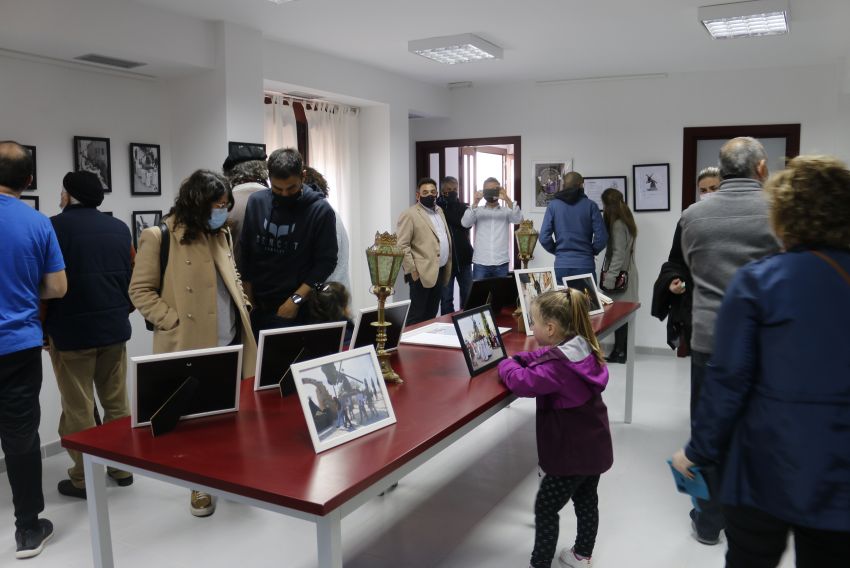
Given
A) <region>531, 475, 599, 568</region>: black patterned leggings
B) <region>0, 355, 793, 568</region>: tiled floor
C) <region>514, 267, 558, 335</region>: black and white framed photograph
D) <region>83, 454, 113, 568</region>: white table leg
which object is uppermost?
<region>514, 267, 558, 335</region>: black and white framed photograph

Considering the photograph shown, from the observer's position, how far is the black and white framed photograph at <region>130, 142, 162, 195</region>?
14.6 feet

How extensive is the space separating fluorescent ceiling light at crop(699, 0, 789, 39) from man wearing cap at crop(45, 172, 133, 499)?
365cm

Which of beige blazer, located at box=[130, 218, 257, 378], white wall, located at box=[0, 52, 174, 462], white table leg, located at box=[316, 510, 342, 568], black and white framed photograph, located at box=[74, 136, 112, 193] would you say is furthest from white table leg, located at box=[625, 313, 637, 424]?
black and white framed photograph, located at box=[74, 136, 112, 193]

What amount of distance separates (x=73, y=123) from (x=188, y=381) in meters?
2.85

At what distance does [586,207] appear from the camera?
5.96 meters

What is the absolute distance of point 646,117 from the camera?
6535 mm

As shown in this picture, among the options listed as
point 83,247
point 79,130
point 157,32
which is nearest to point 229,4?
point 157,32

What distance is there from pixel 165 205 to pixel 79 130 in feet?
2.45

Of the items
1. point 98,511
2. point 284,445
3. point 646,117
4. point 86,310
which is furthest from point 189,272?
point 646,117

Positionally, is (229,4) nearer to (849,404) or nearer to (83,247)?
(83,247)

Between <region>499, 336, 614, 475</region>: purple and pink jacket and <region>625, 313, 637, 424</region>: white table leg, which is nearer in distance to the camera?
<region>499, 336, 614, 475</region>: purple and pink jacket

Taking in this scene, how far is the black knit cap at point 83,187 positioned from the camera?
322 cm

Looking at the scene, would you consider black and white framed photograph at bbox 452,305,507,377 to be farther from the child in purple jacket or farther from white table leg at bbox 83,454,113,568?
white table leg at bbox 83,454,113,568

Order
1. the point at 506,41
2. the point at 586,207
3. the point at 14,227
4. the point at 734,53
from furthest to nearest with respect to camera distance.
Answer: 1. the point at 586,207
2. the point at 734,53
3. the point at 506,41
4. the point at 14,227
